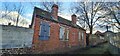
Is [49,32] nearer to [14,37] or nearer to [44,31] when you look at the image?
[44,31]

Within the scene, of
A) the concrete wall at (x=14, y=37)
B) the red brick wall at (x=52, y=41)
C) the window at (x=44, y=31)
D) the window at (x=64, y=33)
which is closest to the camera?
the concrete wall at (x=14, y=37)

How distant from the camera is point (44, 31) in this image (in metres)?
12.2

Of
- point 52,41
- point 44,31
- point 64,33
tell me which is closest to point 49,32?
point 44,31

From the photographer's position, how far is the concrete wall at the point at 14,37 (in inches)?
341

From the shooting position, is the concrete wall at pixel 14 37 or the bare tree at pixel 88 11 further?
the bare tree at pixel 88 11

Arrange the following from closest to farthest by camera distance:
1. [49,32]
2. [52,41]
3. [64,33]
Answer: [49,32]
[52,41]
[64,33]

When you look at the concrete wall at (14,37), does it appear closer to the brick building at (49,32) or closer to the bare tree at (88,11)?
the brick building at (49,32)

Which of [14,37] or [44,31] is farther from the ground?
[44,31]

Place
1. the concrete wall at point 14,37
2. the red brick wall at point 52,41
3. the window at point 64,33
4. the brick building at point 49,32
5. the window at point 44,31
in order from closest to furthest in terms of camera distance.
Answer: the concrete wall at point 14,37 → the red brick wall at point 52,41 → the brick building at point 49,32 → the window at point 44,31 → the window at point 64,33

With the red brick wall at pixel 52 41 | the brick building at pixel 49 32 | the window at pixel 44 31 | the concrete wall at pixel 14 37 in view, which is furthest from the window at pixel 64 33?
the concrete wall at pixel 14 37

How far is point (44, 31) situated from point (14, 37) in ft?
11.1

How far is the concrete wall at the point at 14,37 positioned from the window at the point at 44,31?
4.29 ft

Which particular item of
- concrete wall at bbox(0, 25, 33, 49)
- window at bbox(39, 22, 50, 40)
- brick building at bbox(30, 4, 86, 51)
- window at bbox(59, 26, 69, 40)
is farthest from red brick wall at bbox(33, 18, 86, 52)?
concrete wall at bbox(0, 25, 33, 49)

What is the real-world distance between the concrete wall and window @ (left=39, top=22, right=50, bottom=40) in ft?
4.29
